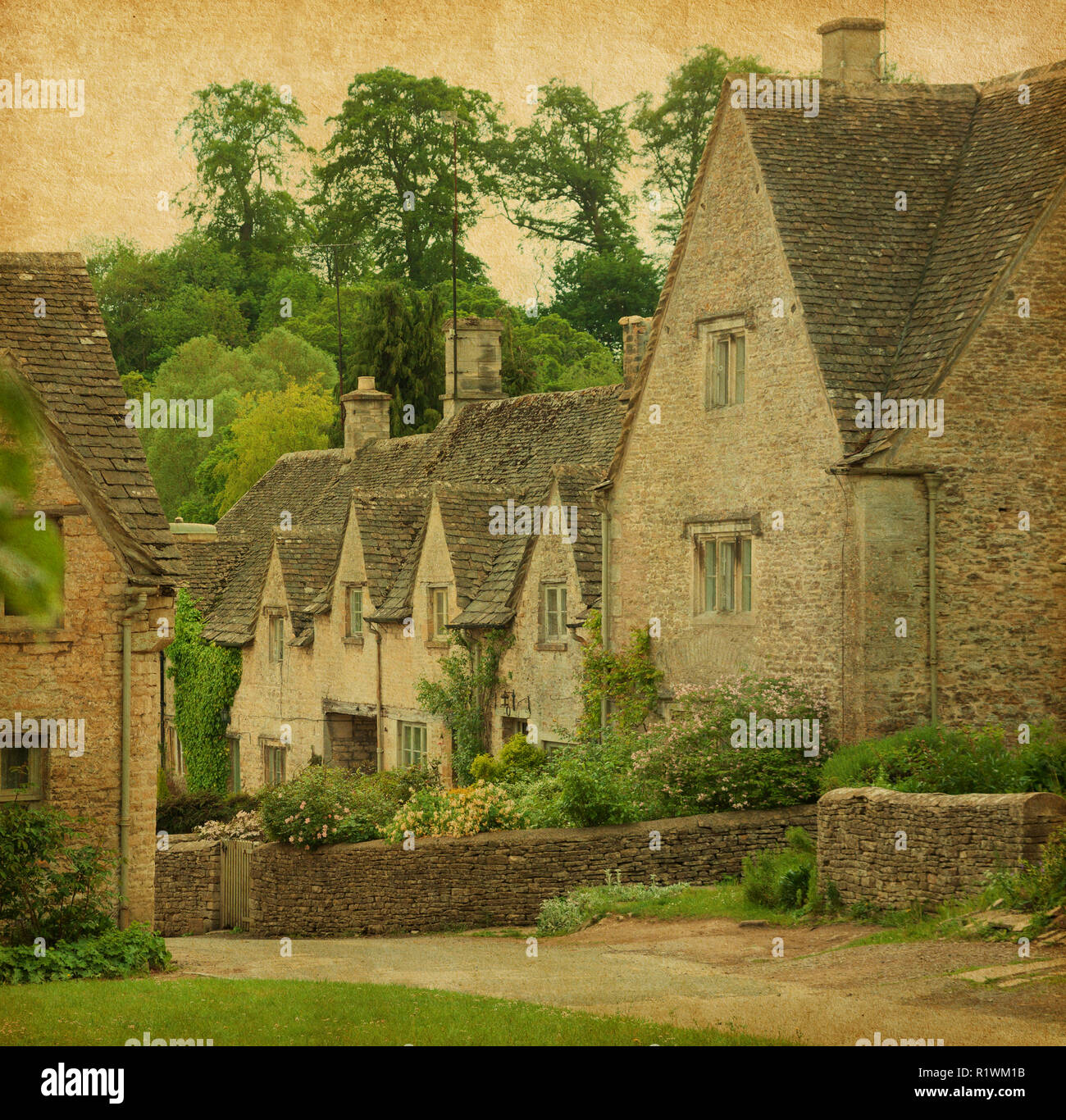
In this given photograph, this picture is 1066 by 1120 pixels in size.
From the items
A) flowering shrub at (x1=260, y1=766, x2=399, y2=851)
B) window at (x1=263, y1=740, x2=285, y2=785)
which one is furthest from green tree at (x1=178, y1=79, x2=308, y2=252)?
window at (x1=263, y1=740, x2=285, y2=785)

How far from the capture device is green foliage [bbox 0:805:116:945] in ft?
57.2

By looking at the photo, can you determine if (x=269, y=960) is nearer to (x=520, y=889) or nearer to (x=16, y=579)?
(x=520, y=889)

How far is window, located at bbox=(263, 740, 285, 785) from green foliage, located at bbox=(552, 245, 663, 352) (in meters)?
13.1

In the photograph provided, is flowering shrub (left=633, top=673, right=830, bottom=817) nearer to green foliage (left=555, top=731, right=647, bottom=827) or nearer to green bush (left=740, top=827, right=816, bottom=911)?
green foliage (left=555, top=731, right=647, bottom=827)

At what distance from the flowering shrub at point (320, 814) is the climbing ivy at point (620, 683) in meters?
3.80

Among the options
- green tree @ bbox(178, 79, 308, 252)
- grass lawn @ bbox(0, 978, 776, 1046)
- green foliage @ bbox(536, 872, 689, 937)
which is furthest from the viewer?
green tree @ bbox(178, 79, 308, 252)

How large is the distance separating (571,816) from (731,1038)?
10.8m

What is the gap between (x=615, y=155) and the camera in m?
27.0

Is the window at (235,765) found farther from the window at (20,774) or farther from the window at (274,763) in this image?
the window at (20,774)

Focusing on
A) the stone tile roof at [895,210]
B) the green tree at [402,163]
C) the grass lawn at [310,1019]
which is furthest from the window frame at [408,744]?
the grass lawn at [310,1019]

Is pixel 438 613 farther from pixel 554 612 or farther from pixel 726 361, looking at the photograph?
pixel 726 361

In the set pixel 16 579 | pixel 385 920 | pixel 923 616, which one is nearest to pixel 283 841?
pixel 385 920

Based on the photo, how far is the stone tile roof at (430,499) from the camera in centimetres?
3131
